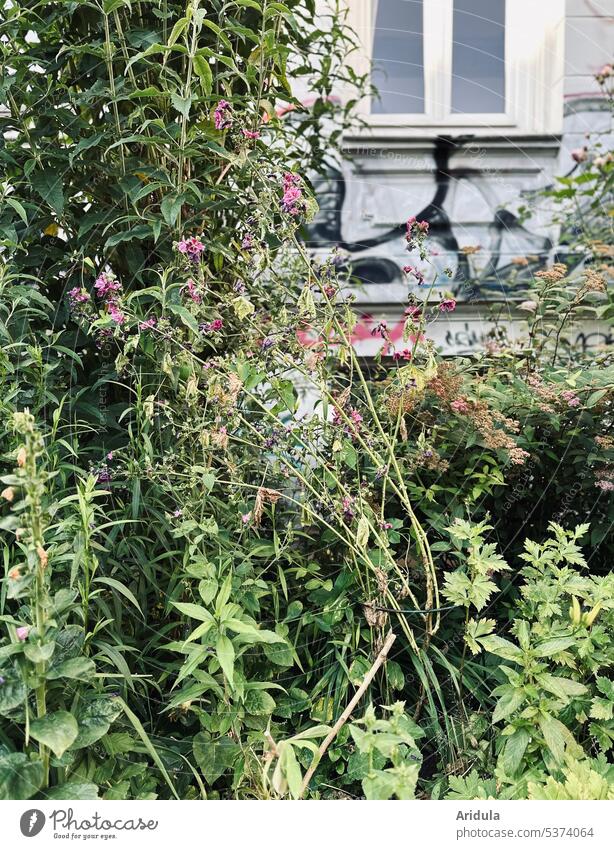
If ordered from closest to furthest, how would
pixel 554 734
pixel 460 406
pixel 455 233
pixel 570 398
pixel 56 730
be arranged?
pixel 56 730 < pixel 554 734 < pixel 460 406 < pixel 570 398 < pixel 455 233

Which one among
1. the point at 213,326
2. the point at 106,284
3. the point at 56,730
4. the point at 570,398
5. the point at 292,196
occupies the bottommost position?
the point at 56,730

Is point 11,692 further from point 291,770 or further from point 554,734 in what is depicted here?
point 554,734

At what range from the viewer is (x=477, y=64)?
333 cm

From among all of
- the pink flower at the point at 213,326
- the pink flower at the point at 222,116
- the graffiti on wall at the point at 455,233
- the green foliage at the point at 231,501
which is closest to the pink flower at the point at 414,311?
the green foliage at the point at 231,501

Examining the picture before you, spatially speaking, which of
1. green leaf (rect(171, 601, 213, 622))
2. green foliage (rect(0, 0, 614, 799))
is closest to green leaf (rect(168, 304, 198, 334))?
green foliage (rect(0, 0, 614, 799))

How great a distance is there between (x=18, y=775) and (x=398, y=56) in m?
3.23

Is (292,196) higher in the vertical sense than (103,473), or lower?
higher

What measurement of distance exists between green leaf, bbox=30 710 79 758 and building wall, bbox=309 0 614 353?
2.55 metres

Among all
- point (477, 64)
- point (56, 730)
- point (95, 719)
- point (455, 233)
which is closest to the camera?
point (56, 730)

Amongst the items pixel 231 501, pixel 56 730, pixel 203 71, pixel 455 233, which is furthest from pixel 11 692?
pixel 455 233

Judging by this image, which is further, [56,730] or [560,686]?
[560,686]

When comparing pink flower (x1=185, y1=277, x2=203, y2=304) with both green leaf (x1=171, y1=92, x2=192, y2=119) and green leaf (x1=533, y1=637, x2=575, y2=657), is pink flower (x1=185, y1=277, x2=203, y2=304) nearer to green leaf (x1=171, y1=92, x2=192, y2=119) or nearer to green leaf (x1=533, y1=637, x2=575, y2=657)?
green leaf (x1=171, y1=92, x2=192, y2=119)

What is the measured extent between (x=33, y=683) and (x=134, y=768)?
0.29 metres

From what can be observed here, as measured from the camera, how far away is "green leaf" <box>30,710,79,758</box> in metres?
1.08
